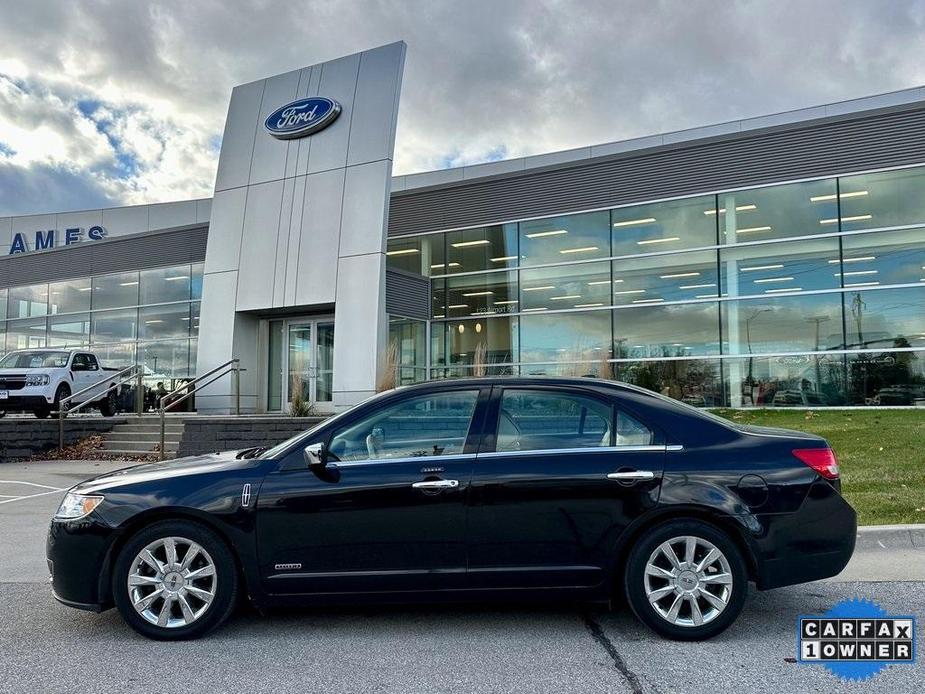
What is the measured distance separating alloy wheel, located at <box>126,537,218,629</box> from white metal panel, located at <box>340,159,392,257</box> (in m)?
13.7

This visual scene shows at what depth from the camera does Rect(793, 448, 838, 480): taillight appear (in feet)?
14.8

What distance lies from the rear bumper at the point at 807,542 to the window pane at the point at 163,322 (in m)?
22.4

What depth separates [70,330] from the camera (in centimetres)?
2672

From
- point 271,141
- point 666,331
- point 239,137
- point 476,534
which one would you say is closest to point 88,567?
point 476,534

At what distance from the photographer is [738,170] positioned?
18.3 m

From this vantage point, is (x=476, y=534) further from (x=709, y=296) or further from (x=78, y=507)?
(x=709, y=296)

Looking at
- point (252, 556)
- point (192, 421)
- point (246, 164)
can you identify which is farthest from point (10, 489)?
point (246, 164)

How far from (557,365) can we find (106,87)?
14.5 metres

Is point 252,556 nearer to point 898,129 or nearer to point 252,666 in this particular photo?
point 252,666

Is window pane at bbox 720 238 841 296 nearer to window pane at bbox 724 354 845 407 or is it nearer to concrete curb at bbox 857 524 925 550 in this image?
window pane at bbox 724 354 845 407

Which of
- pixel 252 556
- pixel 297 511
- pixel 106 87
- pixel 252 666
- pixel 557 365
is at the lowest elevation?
pixel 252 666

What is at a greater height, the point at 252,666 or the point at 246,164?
the point at 246,164

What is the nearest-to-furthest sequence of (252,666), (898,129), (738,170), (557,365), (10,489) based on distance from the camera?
(252,666) < (10,489) < (898,129) < (738,170) < (557,365)

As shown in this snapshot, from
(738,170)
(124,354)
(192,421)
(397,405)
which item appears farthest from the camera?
(124,354)
